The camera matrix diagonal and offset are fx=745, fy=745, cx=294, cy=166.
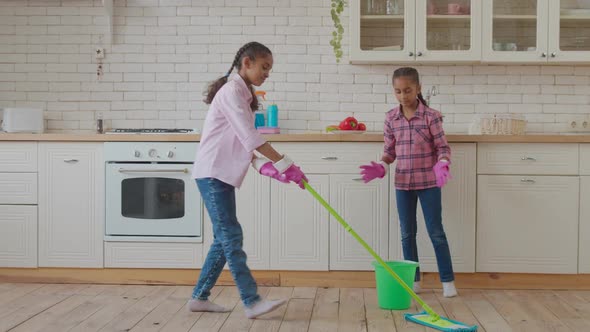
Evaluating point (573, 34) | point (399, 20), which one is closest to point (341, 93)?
point (399, 20)

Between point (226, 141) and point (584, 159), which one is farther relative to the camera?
point (584, 159)

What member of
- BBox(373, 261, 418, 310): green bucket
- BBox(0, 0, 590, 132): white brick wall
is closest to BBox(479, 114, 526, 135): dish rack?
BBox(0, 0, 590, 132): white brick wall

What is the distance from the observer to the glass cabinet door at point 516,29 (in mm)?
4344

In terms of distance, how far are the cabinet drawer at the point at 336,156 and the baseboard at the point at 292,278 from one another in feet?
1.86

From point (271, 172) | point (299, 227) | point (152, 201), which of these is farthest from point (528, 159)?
point (152, 201)

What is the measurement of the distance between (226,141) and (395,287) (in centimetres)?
104

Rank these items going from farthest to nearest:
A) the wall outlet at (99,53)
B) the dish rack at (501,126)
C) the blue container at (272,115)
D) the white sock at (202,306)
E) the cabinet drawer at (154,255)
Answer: the wall outlet at (99,53) < the blue container at (272,115) < the dish rack at (501,126) < the cabinet drawer at (154,255) < the white sock at (202,306)

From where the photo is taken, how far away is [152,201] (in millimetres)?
4082

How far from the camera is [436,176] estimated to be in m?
3.65

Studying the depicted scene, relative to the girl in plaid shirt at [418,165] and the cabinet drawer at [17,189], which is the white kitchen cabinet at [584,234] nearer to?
the girl in plaid shirt at [418,165]

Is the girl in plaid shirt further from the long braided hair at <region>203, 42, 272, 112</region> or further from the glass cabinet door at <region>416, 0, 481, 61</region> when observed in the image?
the long braided hair at <region>203, 42, 272, 112</region>

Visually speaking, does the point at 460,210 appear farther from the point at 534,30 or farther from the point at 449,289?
the point at 534,30

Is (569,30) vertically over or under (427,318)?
over

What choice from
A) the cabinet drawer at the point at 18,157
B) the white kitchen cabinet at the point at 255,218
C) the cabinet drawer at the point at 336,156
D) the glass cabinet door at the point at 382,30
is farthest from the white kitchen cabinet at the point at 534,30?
the cabinet drawer at the point at 18,157
